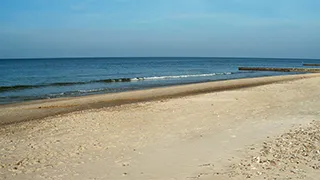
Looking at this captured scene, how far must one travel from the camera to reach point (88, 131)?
9477 millimetres

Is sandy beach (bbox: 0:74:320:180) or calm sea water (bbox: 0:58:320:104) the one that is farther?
calm sea water (bbox: 0:58:320:104)

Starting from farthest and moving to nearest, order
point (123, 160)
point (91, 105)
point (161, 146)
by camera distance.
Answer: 1. point (91, 105)
2. point (161, 146)
3. point (123, 160)

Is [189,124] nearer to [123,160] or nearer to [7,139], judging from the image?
[123,160]

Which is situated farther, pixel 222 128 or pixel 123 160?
pixel 222 128

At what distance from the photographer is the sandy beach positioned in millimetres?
5836

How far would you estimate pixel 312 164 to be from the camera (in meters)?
5.88

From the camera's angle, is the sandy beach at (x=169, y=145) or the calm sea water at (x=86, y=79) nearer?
the sandy beach at (x=169, y=145)

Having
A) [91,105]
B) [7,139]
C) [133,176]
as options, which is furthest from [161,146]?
[91,105]

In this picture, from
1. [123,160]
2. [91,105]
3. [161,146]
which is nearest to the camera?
[123,160]

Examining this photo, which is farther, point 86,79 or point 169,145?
point 86,79

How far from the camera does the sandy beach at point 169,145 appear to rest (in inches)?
230

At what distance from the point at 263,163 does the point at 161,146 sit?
2.56m

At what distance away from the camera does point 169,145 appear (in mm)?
7652

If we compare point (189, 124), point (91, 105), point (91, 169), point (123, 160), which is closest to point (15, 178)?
point (91, 169)
